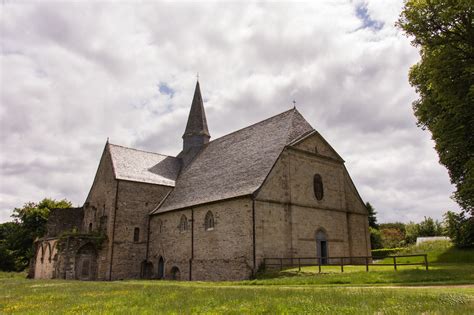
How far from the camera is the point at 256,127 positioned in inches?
1250

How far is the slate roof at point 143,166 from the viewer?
3504 cm

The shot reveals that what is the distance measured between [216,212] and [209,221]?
4.09 ft

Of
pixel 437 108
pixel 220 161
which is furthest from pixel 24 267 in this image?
pixel 437 108

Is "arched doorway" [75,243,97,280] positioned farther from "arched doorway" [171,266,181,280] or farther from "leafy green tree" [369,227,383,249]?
"leafy green tree" [369,227,383,249]

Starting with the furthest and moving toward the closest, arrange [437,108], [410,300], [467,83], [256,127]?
[256,127]
[437,108]
[467,83]
[410,300]

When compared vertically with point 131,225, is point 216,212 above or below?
above

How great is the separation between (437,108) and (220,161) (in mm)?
16245

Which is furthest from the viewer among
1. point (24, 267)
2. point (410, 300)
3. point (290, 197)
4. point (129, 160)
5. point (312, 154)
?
point (24, 267)

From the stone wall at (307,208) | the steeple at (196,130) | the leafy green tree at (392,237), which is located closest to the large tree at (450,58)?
the stone wall at (307,208)

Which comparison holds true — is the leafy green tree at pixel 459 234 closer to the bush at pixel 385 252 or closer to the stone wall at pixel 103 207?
the bush at pixel 385 252

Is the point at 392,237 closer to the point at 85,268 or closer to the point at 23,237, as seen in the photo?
the point at 85,268

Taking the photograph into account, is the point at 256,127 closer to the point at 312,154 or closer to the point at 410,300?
the point at 312,154

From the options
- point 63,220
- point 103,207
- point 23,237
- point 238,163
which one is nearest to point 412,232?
point 238,163

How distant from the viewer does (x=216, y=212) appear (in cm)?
2666
